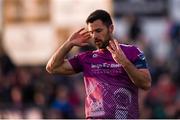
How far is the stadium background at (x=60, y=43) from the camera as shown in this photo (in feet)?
62.8

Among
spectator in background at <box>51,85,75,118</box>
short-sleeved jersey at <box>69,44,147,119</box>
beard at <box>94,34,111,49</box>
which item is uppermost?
beard at <box>94,34,111,49</box>

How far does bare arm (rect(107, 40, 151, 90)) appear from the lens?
10.4 m

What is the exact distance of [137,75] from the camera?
10445mm

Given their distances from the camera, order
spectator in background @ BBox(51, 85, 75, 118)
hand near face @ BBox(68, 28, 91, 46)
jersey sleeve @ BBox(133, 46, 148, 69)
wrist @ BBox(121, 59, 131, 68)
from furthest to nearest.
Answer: spectator in background @ BBox(51, 85, 75, 118)
hand near face @ BBox(68, 28, 91, 46)
jersey sleeve @ BBox(133, 46, 148, 69)
wrist @ BBox(121, 59, 131, 68)

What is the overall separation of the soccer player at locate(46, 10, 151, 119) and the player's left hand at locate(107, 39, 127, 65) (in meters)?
0.01

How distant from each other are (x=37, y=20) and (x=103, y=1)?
6.14 feet

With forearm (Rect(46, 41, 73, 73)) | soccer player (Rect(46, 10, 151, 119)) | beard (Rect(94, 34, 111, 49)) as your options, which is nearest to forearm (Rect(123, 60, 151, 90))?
soccer player (Rect(46, 10, 151, 119))

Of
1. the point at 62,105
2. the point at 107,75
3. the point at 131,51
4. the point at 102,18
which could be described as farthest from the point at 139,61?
the point at 62,105

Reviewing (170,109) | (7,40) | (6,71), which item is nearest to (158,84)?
(170,109)

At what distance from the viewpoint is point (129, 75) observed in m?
10.5

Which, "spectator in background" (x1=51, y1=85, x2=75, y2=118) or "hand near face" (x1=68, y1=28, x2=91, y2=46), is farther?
"spectator in background" (x1=51, y1=85, x2=75, y2=118)

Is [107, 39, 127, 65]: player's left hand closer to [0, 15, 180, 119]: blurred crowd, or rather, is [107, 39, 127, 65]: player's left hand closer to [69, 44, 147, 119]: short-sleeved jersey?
[69, 44, 147, 119]: short-sleeved jersey

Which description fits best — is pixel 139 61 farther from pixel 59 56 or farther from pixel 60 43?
pixel 60 43

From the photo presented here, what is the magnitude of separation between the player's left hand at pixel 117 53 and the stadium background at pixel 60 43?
8.11 metres
